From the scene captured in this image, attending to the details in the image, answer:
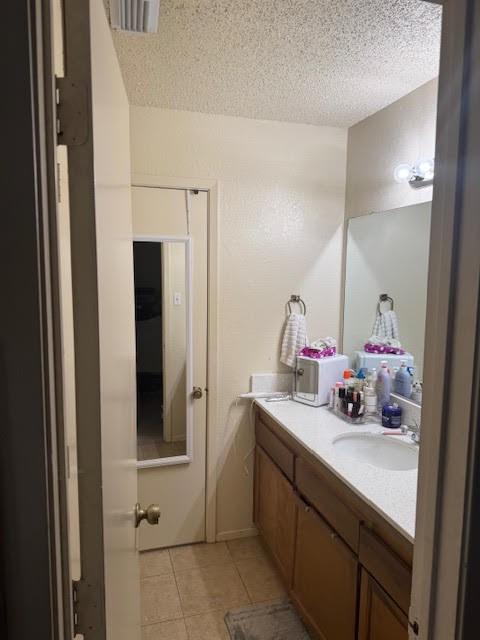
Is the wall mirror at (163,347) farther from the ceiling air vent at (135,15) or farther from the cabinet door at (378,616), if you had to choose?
the cabinet door at (378,616)

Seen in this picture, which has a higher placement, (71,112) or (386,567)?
(71,112)

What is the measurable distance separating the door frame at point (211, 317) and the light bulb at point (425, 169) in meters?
1.03

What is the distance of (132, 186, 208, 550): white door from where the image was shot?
7.50 feet

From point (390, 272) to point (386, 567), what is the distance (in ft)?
4.68

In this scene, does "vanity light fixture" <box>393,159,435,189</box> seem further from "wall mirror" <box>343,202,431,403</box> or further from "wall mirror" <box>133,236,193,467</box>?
"wall mirror" <box>133,236,193,467</box>

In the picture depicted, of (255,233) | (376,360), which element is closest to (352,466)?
(376,360)

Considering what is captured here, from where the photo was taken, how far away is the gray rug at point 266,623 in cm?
187

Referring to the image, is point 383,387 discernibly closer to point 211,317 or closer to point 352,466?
point 352,466

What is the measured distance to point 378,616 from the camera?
4.31ft

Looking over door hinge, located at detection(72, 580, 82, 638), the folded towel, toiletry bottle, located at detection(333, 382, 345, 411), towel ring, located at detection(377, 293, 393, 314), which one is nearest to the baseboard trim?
toiletry bottle, located at detection(333, 382, 345, 411)

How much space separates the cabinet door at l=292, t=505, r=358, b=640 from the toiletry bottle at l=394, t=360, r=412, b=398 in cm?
73

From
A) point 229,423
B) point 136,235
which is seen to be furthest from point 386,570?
point 136,235

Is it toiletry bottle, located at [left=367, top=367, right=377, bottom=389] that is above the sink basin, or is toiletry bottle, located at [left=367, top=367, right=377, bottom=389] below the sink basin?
above

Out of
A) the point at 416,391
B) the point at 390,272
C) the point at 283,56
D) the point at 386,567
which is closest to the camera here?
the point at 386,567
